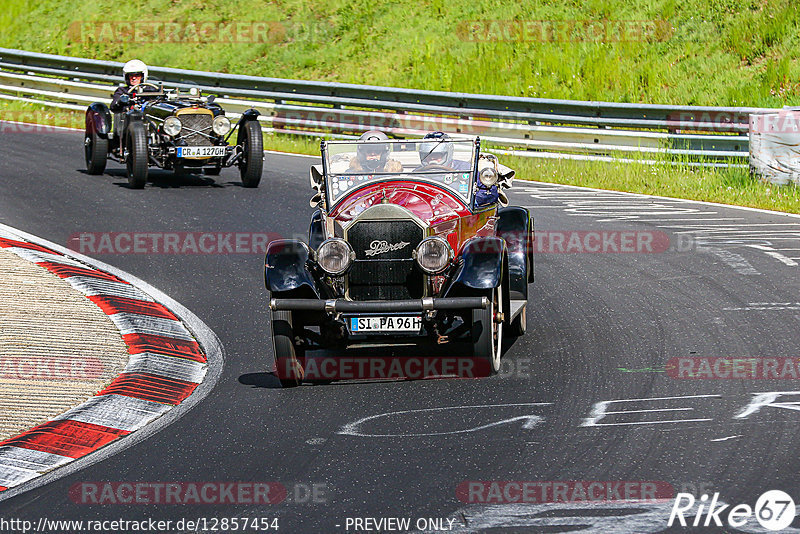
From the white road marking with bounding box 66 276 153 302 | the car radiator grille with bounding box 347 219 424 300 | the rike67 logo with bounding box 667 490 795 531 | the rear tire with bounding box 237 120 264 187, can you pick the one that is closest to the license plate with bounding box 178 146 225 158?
the rear tire with bounding box 237 120 264 187

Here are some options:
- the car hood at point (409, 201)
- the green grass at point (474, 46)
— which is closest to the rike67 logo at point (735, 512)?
the car hood at point (409, 201)

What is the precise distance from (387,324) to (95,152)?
9616 mm

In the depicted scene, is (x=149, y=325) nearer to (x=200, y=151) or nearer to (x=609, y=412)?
(x=609, y=412)

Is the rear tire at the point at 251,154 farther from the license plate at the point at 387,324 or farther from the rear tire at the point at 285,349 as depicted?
the license plate at the point at 387,324

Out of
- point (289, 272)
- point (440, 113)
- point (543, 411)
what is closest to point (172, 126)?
point (440, 113)

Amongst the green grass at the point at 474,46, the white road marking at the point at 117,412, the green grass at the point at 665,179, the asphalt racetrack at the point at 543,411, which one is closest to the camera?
the asphalt racetrack at the point at 543,411

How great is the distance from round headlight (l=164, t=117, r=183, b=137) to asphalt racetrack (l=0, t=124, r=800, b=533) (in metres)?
3.39

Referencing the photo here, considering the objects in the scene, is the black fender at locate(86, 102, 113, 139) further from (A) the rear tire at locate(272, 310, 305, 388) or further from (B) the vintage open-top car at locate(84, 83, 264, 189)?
(A) the rear tire at locate(272, 310, 305, 388)

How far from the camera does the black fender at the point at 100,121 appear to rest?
1545 centimetres

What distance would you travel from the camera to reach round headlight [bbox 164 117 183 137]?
15.0 m

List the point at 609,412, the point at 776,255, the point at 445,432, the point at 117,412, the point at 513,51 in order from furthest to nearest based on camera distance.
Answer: the point at 513,51
the point at 776,255
the point at 117,412
the point at 609,412
the point at 445,432

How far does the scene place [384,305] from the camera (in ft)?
23.8

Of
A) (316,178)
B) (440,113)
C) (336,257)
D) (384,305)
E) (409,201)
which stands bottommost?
(384,305)

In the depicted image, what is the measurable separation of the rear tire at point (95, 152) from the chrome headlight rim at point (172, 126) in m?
1.21
